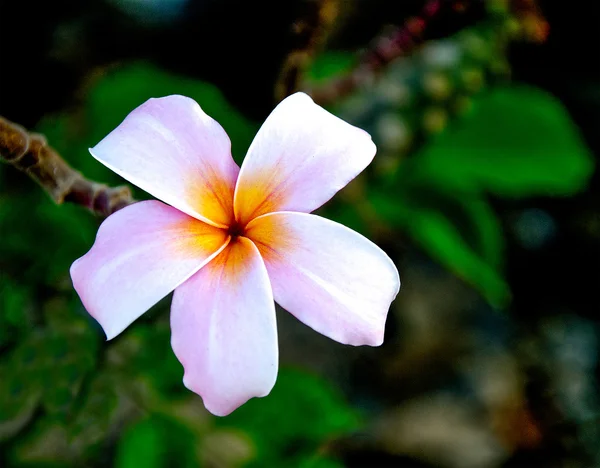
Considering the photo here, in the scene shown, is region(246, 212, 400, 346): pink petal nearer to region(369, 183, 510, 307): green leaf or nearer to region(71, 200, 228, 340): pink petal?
region(71, 200, 228, 340): pink petal

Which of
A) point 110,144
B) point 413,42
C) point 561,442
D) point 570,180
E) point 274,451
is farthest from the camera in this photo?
point 561,442

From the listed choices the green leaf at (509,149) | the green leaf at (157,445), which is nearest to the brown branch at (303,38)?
the green leaf at (157,445)

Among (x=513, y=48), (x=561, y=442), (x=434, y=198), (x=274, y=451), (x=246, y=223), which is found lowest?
(x=561, y=442)

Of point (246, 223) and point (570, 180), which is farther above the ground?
point (246, 223)

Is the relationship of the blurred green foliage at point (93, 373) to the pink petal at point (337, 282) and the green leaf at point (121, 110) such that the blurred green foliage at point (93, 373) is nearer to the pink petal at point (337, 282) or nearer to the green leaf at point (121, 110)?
the green leaf at point (121, 110)

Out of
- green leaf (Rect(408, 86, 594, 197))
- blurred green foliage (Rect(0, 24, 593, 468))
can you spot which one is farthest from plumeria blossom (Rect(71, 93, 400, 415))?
green leaf (Rect(408, 86, 594, 197))

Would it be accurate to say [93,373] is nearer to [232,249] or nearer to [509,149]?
[232,249]

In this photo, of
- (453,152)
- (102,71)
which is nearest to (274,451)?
(453,152)

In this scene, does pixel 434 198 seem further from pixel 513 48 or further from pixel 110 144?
pixel 110 144
